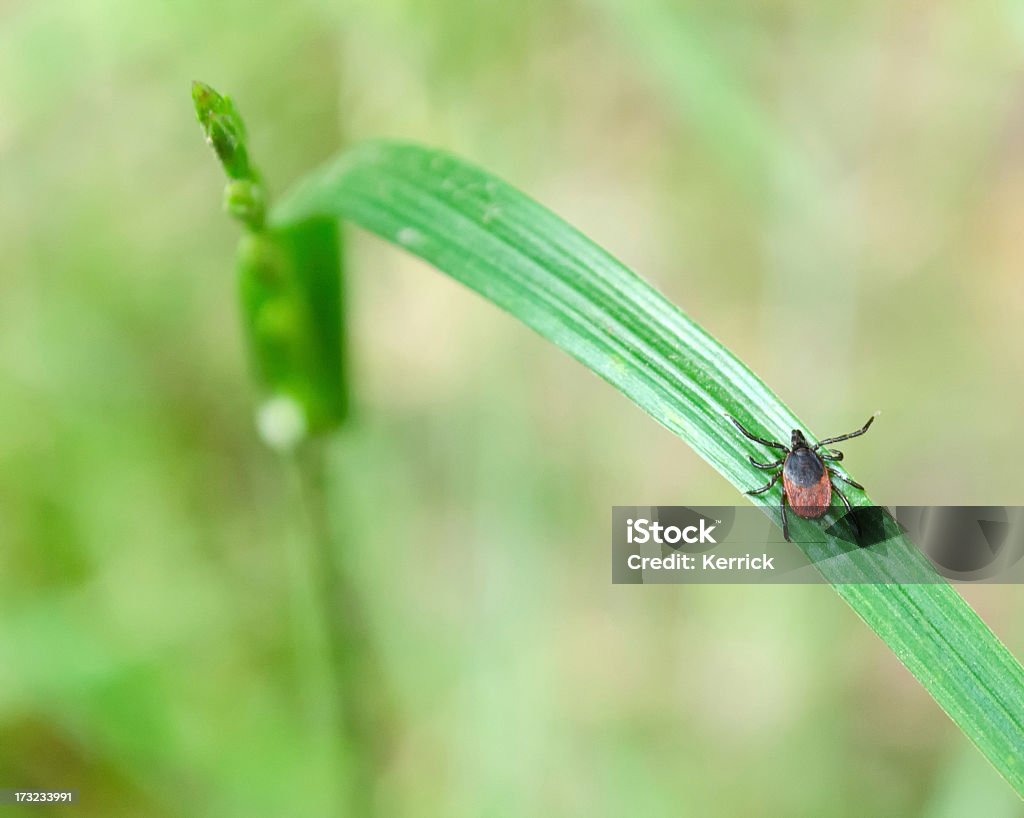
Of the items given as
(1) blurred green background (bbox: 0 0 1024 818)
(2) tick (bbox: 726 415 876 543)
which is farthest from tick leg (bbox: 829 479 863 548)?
(1) blurred green background (bbox: 0 0 1024 818)

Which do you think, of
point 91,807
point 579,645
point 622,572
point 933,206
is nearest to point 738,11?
point 933,206

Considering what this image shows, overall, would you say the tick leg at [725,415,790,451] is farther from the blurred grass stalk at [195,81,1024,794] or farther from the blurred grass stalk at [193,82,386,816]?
the blurred grass stalk at [193,82,386,816]

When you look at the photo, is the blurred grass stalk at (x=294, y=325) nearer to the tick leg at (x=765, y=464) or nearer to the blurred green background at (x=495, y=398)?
Result: the blurred green background at (x=495, y=398)

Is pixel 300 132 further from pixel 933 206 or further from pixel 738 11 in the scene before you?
pixel 933 206

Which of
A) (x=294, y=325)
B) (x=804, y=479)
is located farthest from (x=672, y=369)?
(x=294, y=325)

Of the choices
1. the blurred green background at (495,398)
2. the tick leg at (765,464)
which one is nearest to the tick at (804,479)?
the tick leg at (765,464)

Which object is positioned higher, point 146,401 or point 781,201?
point 781,201
